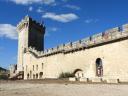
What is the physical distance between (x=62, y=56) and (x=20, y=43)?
17.8 meters

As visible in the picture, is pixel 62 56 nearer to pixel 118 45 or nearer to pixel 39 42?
pixel 118 45

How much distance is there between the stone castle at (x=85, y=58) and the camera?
21.6 metres

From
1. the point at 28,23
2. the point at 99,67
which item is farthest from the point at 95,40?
the point at 28,23

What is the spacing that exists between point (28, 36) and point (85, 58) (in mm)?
20191

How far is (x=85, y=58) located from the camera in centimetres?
2650

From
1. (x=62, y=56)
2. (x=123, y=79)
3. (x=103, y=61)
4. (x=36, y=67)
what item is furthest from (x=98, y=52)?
(x=36, y=67)

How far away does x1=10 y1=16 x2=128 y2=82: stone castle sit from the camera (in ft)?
70.7

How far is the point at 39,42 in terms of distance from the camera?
46.7 metres

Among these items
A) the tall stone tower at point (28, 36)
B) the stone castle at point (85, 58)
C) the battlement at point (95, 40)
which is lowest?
the stone castle at point (85, 58)

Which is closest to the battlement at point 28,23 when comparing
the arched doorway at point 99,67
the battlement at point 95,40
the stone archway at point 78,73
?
the battlement at point 95,40

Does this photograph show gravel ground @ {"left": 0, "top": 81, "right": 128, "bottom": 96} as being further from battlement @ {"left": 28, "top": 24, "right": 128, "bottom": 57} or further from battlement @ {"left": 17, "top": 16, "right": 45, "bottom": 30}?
battlement @ {"left": 17, "top": 16, "right": 45, "bottom": 30}

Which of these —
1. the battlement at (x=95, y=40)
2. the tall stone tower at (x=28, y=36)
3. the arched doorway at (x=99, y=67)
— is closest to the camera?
the battlement at (x=95, y=40)

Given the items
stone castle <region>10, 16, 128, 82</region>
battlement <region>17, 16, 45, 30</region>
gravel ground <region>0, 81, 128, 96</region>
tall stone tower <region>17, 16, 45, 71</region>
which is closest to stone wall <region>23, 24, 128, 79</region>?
stone castle <region>10, 16, 128, 82</region>

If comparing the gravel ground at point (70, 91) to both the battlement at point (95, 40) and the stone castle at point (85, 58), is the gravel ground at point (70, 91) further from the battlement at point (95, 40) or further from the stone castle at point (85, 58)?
the battlement at point (95, 40)
